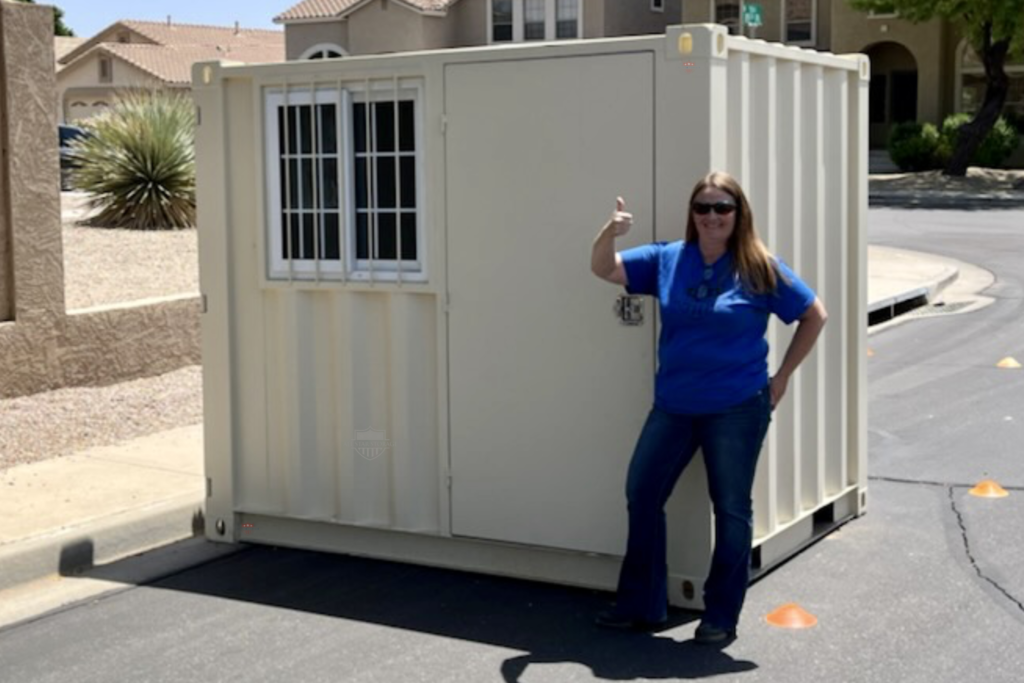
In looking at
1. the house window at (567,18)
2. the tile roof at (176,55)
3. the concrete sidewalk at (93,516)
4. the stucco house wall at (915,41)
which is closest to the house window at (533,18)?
the house window at (567,18)

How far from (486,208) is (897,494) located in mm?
2986

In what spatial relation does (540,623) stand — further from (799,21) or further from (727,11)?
(727,11)

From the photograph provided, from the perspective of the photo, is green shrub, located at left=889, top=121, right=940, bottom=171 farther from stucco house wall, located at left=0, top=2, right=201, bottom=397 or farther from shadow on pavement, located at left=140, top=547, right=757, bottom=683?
shadow on pavement, located at left=140, top=547, right=757, bottom=683

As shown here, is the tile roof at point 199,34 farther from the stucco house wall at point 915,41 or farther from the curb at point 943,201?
the curb at point 943,201

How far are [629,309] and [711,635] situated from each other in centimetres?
134

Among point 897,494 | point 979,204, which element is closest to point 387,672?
point 897,494

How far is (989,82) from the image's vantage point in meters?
36.8

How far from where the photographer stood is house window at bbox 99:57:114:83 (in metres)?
72.1

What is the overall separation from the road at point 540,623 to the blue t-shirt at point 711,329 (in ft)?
3.14

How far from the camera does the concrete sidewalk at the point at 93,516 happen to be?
666 centimetres

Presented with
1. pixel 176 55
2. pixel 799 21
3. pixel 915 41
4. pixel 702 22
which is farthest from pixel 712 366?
pixel 176 55

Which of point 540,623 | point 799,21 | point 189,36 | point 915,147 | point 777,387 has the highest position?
point 189,36

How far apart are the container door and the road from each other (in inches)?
16.8

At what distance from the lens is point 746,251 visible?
5672 mm
